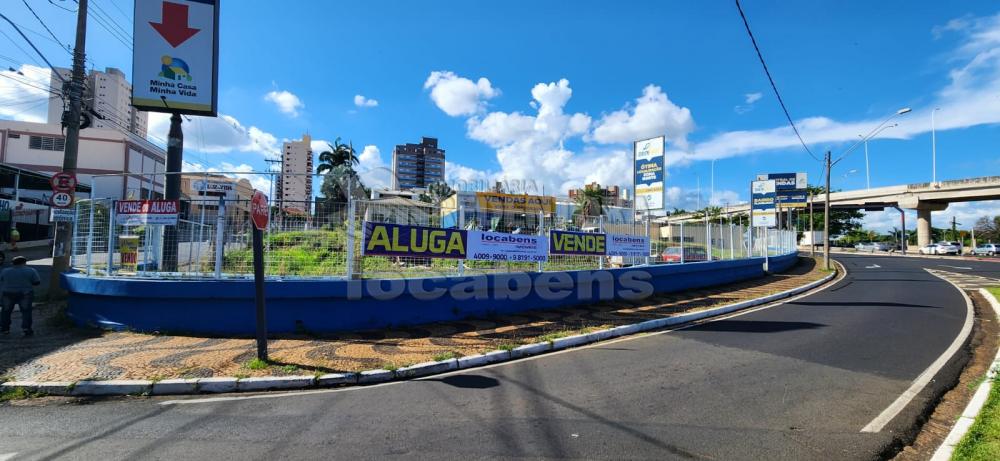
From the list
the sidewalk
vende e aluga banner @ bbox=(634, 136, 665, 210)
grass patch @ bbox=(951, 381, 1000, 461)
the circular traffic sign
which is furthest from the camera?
vende e aluga banner @ bbox=(634, 136, 665, 210)

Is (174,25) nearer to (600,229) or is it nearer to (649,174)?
(600,229)

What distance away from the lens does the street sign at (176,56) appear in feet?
39.2

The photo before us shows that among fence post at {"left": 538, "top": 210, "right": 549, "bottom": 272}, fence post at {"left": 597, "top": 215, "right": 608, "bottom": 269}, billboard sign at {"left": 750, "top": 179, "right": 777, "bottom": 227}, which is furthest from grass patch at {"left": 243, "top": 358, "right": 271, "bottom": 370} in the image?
billboard sign at {"left": 750, "top": 179, "right": 777, "bottom": 227}

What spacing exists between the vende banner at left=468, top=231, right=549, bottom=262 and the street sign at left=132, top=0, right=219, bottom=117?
27.2ft

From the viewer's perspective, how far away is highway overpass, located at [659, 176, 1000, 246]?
51.8 meters

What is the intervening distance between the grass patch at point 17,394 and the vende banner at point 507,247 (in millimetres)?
6826

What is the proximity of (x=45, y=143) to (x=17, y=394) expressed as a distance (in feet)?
207

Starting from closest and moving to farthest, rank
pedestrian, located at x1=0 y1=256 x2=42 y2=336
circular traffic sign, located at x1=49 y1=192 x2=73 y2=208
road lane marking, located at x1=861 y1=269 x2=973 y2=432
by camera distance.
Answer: road lane marking, located at x1=861 y1=269 x2=973 y2=432
pedestrian, located at x1=0 y1=256 x2=42 y2=336
circular traffic sign, located at x1=49 y1=192 x2=73 y2=208

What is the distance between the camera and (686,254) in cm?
1588

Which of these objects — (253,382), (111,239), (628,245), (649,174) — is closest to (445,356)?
(253,382)

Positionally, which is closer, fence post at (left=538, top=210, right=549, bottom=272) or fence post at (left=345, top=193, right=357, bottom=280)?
fence post at (left=345, top=193, right=357, bottom=280)

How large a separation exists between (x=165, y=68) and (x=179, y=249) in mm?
5905

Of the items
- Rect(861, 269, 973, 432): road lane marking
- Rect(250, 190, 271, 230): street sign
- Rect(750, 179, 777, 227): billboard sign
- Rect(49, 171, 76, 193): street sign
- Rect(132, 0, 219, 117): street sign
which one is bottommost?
Rect(861, 269, 973, 432): road lane marking

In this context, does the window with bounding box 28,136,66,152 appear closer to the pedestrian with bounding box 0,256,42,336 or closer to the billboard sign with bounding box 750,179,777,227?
the pedestrian with bounding box 0,256,42,336
